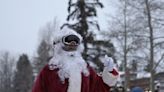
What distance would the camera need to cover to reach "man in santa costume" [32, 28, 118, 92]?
532cm

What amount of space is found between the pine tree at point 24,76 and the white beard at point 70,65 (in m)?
51.4

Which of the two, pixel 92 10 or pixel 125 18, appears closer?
pixel 92 10

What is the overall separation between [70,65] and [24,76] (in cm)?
5506

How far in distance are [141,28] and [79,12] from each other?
3683 millimetres

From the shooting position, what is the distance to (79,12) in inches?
1037

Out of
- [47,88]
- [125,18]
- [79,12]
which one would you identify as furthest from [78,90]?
[125,18]

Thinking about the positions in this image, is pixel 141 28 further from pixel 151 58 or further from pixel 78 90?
pixel 78 90

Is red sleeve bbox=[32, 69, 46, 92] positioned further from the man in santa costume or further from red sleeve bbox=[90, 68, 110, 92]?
red sleeve bbox=[90, 68, 110, 92]

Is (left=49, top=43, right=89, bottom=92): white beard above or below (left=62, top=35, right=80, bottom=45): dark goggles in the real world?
below

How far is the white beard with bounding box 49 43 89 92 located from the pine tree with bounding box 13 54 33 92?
169 ft

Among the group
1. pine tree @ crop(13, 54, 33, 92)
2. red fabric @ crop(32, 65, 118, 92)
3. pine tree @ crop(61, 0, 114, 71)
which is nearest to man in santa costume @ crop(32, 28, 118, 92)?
red fabric @ crop(32, 65, 118, 92)

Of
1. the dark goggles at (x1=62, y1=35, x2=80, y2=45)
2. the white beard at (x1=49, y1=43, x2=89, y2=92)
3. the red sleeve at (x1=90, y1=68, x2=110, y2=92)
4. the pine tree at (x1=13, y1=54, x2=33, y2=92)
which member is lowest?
the pine tree at (x1=13, y1=54, x2=33, y2=92)

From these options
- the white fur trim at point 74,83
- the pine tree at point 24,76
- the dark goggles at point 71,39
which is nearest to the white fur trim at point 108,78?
the white fur trim at point 74,83

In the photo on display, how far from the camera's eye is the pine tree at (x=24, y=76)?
58156 millimetres
